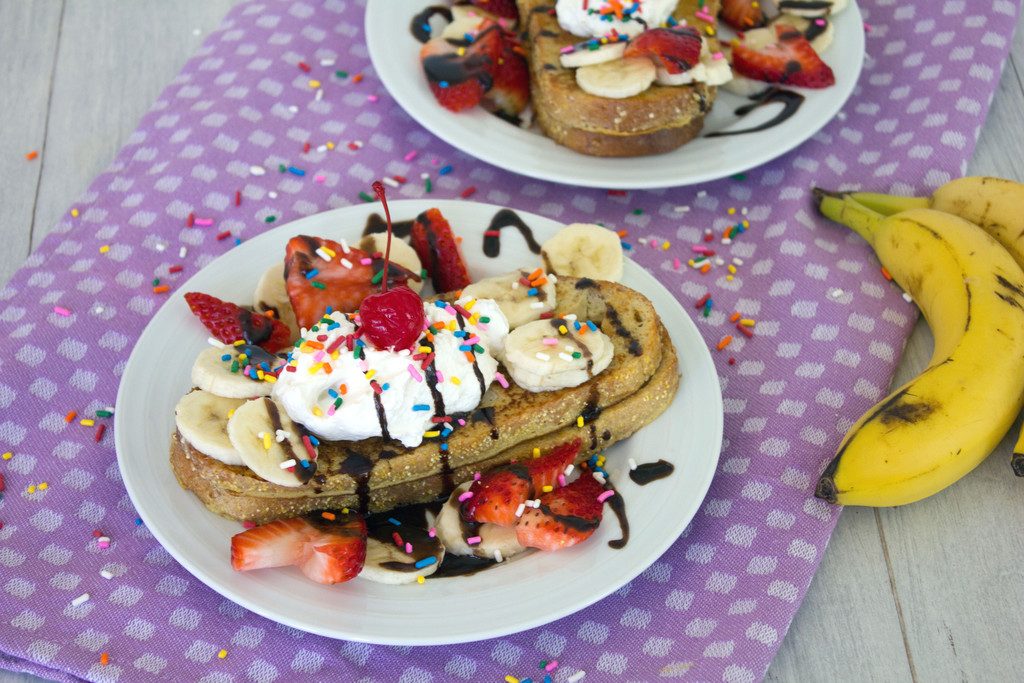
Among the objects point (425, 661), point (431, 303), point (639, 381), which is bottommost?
point (425, 661)

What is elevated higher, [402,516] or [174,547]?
[174,547]

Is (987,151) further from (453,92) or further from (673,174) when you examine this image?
(453,92)

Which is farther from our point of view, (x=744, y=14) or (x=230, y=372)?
(x=744, y=14)

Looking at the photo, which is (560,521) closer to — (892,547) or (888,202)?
(892,547)


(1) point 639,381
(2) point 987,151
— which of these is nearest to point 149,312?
(1) point 639,381

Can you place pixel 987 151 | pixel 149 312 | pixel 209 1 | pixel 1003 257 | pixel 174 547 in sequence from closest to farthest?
1. pixel 174 547
2. pixel 1003 257
3. pixel 149 312
4. pixel 987 151
5. pixel 209 1

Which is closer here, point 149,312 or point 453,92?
point 149,312

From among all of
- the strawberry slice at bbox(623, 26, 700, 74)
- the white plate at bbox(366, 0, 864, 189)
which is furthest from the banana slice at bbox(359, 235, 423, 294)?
the strawberry slice at bbox(623, 26, 700, 74)

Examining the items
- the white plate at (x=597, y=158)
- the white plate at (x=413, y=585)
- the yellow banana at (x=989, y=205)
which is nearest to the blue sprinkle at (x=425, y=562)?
the white plate at (x=413, y=585)

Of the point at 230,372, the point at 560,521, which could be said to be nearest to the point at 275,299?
the point at 230,372
